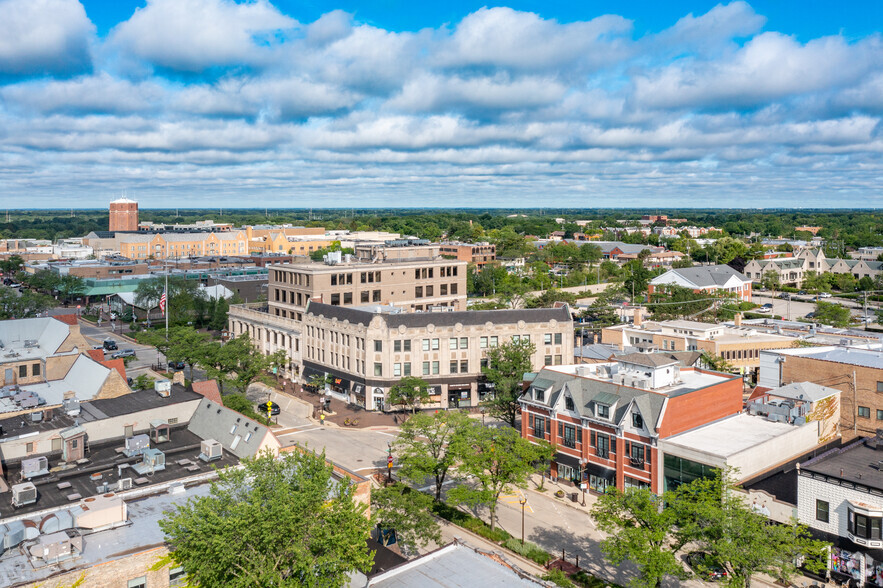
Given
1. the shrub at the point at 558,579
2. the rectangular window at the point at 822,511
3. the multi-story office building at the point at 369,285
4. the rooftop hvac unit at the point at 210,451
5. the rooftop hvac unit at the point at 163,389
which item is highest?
Result: the multi-story office building at the point at 369,285

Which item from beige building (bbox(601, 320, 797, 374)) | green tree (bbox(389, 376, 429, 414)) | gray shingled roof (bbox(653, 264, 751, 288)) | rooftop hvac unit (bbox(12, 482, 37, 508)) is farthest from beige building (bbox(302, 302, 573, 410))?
gray shingled roof (bbox(653, 264, 751, 288))

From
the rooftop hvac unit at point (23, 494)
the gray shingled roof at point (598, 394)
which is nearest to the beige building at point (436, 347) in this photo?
the gray shingled roof at point (598, 394)

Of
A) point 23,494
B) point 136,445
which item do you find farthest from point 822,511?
point 23,494

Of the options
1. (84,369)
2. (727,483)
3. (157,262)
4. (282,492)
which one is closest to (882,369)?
(727,483)

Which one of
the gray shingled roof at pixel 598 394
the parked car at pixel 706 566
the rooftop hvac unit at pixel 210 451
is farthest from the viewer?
the gray shingled roof at pixel 598 394

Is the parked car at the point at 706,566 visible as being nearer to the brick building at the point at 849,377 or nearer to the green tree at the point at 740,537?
the green tree at the point at 740,537

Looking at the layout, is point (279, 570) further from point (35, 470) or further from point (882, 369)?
point (882, 369)
